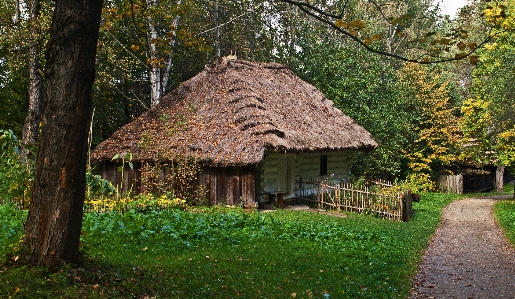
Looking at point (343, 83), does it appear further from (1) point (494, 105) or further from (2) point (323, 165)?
(1) point (494, 105)

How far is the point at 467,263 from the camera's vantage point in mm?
11719

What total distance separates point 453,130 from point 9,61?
24.3 m

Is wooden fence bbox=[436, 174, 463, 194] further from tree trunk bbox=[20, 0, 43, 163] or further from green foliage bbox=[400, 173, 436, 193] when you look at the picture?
tree trunk bbox=[20, 0, 43, 163]

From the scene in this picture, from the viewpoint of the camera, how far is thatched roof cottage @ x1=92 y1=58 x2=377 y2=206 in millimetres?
18469

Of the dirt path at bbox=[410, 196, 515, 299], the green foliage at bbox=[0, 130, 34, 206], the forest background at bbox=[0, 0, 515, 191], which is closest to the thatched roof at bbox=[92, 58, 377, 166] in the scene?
the forest background at bbox=[0, 0, 515, 191]

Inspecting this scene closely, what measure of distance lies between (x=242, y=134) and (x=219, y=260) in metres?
9.79

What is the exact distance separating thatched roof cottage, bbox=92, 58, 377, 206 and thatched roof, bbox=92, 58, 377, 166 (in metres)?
0.04

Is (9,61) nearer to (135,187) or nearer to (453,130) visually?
(135,187)

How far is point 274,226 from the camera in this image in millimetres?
13195

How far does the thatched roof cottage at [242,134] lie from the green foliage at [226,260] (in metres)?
4.50

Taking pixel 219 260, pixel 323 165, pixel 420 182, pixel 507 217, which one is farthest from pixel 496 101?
pixel 219 260

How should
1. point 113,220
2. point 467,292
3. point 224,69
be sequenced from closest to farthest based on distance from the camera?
point 467,292 < point 113,220 < point 224,69

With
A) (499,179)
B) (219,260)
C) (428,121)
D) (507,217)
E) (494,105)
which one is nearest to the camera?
(219,260)

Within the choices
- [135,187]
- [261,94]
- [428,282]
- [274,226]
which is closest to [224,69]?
[261,94]
